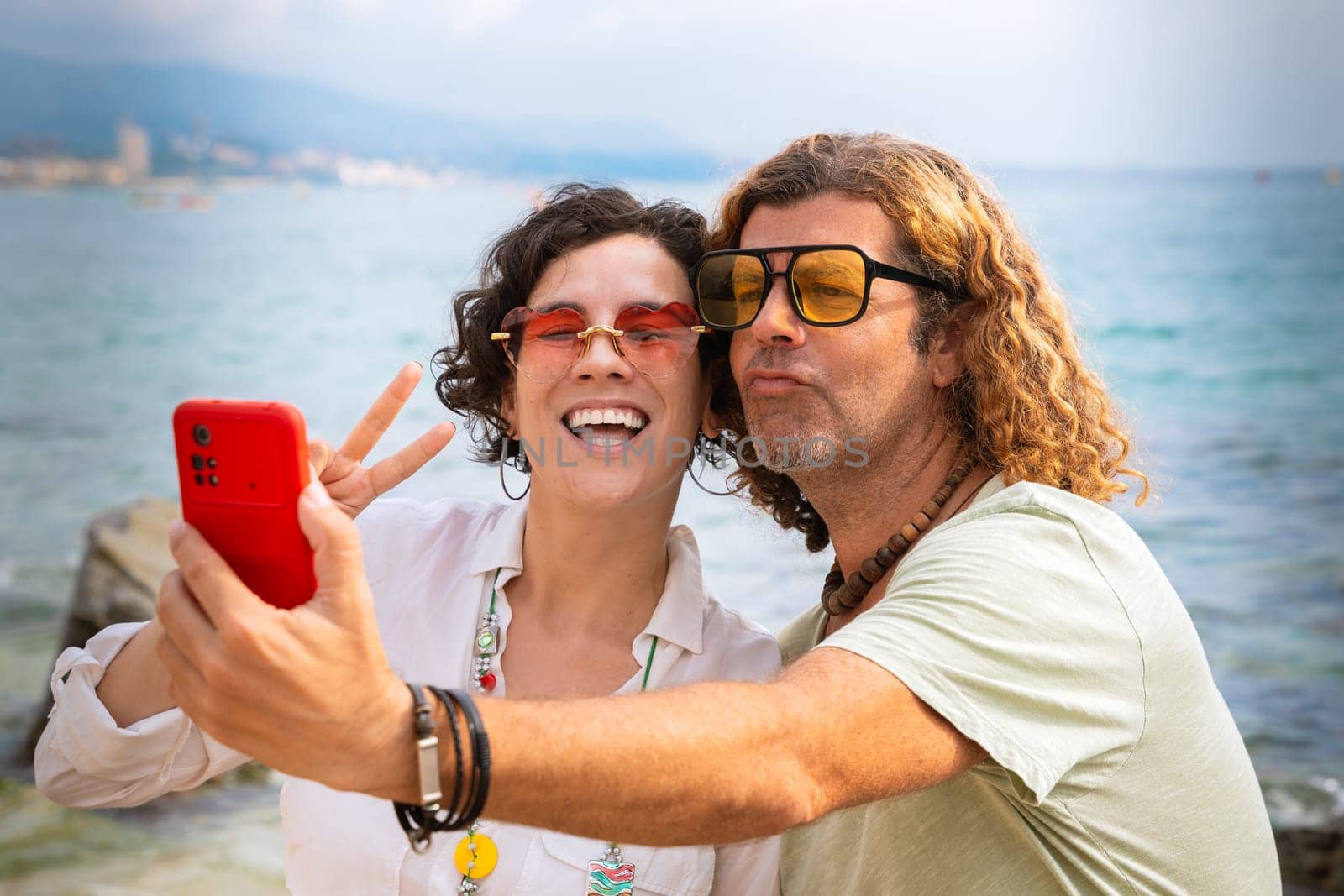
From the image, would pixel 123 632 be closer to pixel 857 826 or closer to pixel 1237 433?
pixel 857 826

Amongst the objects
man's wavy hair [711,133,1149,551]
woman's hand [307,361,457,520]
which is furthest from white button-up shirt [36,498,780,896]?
man's wavy hair [711,133,1149,551]

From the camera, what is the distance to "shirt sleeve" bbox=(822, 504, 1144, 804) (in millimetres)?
1889

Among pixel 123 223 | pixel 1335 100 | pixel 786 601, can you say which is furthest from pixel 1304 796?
pixel 123 223

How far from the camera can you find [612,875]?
247cm

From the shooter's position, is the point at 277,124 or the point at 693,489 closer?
the point at 693,489

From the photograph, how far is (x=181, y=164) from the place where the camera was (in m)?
36.4

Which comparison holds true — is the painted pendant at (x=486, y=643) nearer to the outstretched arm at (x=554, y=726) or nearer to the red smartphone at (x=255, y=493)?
the outstretched arm at (x=554, y=726)

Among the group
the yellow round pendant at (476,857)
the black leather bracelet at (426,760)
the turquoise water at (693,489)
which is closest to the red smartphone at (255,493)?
the black leather bracelet at (426,760)

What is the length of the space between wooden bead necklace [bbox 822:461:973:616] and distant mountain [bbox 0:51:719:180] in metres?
31.5

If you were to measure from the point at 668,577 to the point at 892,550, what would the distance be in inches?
20.5

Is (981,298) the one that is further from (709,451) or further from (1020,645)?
(1020,645)

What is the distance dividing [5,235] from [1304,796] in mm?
34500

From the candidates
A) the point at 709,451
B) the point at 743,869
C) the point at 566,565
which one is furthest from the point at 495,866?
the point at 709,451

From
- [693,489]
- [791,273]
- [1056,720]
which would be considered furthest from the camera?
[693,489]
